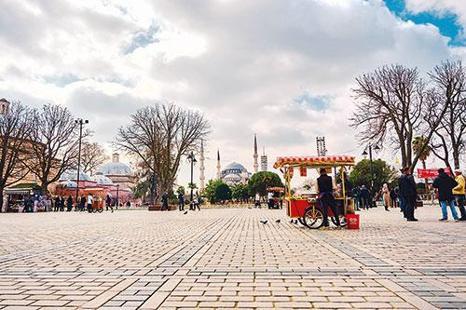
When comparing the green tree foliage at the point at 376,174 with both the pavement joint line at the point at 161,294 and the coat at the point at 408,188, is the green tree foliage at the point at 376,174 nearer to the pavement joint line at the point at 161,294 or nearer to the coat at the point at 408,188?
the coat at the point at 408,188

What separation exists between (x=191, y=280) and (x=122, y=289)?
0.81 m

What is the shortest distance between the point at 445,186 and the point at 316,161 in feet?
16.0

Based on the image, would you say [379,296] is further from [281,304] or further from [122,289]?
[122,289]

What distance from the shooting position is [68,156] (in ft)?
140

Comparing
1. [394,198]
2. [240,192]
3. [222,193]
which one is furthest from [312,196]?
[240,192]

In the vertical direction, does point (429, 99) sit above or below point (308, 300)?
above

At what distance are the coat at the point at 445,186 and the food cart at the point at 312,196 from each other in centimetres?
A: 356

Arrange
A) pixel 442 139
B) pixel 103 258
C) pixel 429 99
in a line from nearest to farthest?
pixel 103 258 → pixel 429 99 → pixel 442 139

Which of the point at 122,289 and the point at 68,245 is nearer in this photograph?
the point at 122,289

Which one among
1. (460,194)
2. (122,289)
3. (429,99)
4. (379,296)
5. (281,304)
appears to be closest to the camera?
(281,304)

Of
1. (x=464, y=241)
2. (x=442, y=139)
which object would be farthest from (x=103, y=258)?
(x=442, y=139)

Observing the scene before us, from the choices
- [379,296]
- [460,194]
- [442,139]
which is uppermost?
[442,139]

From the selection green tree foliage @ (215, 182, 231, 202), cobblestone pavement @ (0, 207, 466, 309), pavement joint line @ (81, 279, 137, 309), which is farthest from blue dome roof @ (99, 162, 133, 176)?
pavement joint line @ (81, 279, 137, 309)

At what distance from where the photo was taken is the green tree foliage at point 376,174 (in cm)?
6266
